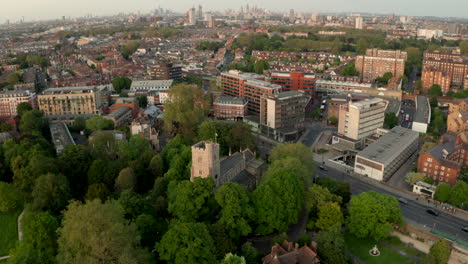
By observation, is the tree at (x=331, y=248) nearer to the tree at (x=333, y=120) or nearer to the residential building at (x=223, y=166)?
the residential building at (x=223, y=166)

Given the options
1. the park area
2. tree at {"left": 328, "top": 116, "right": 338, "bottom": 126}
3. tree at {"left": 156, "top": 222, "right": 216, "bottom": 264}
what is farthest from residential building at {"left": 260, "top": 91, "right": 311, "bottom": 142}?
tree at {"left": 156, "top": 222, "right": 216, "bottom": 264}

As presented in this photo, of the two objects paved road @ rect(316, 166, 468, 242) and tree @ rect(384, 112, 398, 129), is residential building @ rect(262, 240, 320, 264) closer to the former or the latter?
paved road @ rect(316, 166, 468, 242)

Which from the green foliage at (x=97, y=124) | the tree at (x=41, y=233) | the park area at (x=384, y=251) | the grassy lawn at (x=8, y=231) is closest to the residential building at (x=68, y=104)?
the green foliage at (x=97, y=124)

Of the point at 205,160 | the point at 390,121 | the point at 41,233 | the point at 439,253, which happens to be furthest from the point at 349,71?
the point at 41,233

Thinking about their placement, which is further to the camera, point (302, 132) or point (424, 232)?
point (302, 132)

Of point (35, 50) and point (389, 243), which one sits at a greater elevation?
point (35, 50)

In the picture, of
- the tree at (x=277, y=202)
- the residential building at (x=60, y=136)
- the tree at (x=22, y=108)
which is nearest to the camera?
the tree at (x=277, y=202)

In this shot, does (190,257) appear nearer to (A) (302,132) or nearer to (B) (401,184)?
(B) (401,184)

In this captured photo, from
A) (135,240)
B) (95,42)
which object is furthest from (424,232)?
(95,42)
